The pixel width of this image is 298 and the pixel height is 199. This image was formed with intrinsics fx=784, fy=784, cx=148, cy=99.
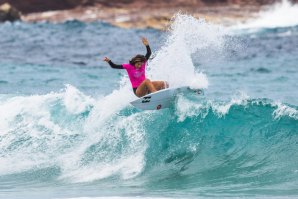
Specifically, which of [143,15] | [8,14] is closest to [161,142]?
[143,15]

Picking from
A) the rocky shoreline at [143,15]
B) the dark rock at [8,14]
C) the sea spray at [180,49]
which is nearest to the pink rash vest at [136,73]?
the sea spray at [180,49]

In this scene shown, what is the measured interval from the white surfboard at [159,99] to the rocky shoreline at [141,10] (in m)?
45.9

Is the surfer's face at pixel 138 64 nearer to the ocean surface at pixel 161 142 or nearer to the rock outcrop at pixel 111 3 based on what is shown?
the ocean surface at pixel 161 142

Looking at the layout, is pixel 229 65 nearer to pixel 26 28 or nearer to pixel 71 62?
pixel 71 62

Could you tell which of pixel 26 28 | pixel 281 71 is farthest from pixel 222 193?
pixel 26 28

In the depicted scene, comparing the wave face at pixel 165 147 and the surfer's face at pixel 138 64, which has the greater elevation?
the surfer's face at pixel 138 64

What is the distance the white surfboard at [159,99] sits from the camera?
1383 cm

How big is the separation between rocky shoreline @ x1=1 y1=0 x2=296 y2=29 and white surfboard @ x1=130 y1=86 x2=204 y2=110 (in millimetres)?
45889

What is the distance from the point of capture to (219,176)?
43.1ft

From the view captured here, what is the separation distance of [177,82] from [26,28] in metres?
42.1

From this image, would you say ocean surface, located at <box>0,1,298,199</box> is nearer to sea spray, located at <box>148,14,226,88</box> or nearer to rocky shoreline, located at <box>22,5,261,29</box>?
sea spray, located at <box>148,14,226,88</box>

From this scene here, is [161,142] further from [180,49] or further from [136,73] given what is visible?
[180,49]

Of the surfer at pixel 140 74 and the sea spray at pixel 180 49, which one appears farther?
the sea spray at pixel 180 49

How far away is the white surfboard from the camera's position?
1383 centimetres
